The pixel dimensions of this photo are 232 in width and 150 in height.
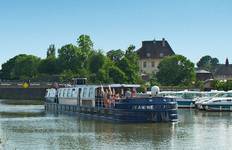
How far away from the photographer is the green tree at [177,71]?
146 metres

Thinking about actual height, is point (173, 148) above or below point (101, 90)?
below

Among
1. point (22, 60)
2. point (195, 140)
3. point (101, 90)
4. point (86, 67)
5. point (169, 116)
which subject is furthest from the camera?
point (22, 60)

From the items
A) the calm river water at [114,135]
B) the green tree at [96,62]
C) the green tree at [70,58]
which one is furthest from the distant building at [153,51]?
the calm river water at [114,135]

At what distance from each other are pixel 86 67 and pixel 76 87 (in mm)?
89427

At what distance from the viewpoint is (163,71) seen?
488 ft

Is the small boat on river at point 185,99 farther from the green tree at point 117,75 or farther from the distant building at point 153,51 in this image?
the distant building at point 153,51

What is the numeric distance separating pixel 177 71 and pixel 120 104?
294 feet

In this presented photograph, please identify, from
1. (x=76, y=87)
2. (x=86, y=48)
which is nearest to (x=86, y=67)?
(x=86, y=48)

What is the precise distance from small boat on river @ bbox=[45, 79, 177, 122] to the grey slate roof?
114542mm

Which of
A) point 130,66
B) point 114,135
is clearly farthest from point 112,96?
point 130,66

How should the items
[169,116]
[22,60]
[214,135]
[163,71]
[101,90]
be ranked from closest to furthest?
[214,135]
[169,116]
[101,90]
[163,71]
[22,60]

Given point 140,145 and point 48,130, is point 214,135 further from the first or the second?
point 48,130

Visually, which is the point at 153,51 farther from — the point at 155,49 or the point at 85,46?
the point at 85,46

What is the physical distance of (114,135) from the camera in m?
47.4
